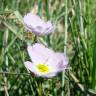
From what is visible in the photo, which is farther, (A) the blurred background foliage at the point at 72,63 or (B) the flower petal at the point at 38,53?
(A) the blurred background foliage at the point at 72,63

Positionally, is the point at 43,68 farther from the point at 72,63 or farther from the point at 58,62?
the point at 72,63

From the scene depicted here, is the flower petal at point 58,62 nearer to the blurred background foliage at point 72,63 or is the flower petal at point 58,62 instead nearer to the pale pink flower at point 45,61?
the pale pink flower at point 45,61

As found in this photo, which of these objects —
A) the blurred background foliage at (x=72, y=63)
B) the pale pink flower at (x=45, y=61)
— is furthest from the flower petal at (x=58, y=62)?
the blurred background foliage at (x=72, y=63)

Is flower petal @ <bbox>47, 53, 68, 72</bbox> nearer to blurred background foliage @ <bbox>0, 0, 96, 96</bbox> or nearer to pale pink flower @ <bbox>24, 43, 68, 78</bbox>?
pale pink flower @ <bbox>24, 43, 68, 78</bbox>

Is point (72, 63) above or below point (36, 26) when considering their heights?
below

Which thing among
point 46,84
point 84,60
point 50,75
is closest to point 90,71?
point 84,60

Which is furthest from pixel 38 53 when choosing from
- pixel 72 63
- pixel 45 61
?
pixel 72 63

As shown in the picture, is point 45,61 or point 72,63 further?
point 72,63
